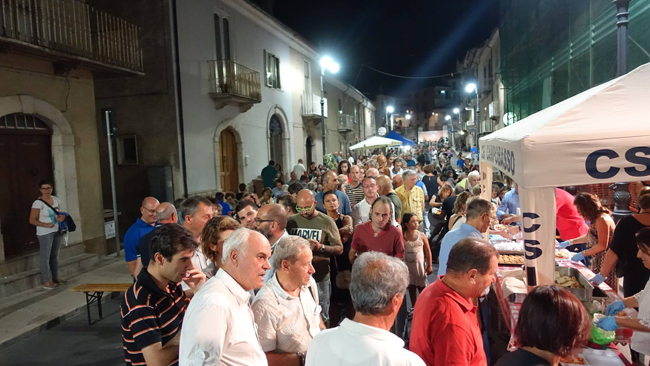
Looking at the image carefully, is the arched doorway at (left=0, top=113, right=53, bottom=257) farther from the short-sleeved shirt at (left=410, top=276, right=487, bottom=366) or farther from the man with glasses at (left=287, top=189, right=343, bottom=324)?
the short-sleeved shirt at (left=410, top=276, right=487, bottom=366)

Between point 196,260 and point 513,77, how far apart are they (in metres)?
18.6

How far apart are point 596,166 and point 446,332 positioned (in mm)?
1761

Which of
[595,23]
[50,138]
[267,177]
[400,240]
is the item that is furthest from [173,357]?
[267,177]

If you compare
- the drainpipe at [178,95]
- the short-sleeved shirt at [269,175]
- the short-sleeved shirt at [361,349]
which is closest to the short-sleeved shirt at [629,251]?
the short-sleeved shirt at [361,349]

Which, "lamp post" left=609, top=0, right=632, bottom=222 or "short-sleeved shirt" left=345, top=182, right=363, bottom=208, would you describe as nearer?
"lamp post" left=609, top=0, right=632, bottom=222

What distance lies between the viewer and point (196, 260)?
4113 mm

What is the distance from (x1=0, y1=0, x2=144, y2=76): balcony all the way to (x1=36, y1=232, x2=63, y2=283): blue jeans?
3.40 meters

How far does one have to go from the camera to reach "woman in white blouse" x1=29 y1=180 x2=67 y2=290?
7359 millimetres

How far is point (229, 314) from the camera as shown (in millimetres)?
2174

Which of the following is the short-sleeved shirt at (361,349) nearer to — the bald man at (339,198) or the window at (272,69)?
the bald man at (339,198)

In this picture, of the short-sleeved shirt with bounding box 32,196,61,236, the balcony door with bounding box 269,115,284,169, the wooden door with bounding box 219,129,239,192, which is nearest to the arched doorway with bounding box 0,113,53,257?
the short-sleeved shirt with bounding box 32,196,61,236

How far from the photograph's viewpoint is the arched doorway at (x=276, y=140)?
19686 mm

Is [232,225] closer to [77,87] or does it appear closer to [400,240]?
[400,240]

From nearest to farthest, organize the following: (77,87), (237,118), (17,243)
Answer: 1. (17,243)
2. (77,87)
3. (237,118)
